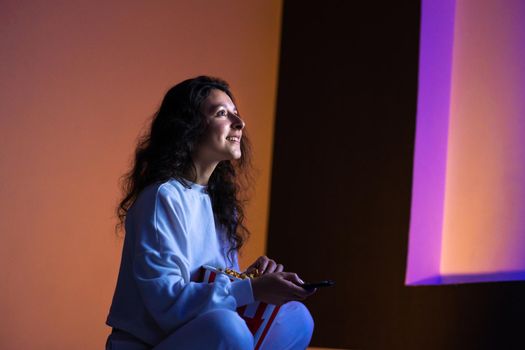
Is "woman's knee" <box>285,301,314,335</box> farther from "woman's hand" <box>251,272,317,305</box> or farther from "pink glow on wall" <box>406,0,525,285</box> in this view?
"pink glow on wall" <box>406,0,525,285</box>

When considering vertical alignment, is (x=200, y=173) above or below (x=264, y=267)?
above

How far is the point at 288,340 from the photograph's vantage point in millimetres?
1664

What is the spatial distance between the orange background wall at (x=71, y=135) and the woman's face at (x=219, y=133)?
810 millimetres

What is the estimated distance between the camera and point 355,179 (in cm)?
277

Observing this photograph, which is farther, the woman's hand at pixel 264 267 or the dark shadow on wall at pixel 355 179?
the dark shadow on wall at pixel 355 179

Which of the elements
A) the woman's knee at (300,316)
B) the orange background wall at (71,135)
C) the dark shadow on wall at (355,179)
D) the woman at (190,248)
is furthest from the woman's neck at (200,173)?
the dark shadow on wall at (355,179)

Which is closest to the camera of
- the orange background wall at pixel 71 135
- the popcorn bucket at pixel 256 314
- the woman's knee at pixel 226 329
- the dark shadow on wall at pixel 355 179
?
the woman's knee at pixel 226 329

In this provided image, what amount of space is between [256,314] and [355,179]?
1361 mm

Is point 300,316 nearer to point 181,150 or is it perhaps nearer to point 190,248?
point 190,248

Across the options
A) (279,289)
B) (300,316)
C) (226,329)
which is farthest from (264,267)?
(226,329)

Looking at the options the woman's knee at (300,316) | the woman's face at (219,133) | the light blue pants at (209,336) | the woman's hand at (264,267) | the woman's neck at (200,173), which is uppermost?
the woman's face at (219,133)

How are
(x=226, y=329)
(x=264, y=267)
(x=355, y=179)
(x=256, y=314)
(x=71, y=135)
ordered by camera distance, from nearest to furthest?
A: (x=226, y=329) < (x=256, y=314) < (x=264, y=267) < (x=71, y=135) < (x=355, y=179)

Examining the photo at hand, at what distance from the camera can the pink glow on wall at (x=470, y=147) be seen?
2.30 meters

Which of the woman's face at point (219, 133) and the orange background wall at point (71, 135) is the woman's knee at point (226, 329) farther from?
the orange background wall at point (71, 135)
